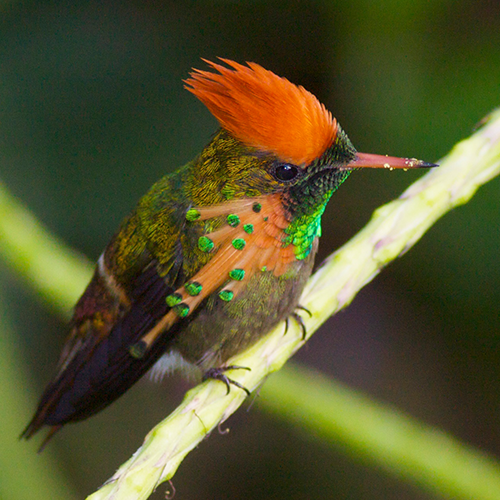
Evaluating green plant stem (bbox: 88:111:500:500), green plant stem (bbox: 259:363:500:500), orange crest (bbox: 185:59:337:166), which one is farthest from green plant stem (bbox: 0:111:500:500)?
green plant stem (bbox: 259:363:500:500)

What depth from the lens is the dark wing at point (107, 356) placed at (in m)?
1.11

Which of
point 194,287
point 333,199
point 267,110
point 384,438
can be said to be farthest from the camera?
point 333,199

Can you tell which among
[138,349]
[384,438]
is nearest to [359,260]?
[138,349]

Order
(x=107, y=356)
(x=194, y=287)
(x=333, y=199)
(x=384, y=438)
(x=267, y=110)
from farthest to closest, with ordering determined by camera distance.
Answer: (x=333, y=199), (x=384, y=438), (x=107, y=356), (x=194, y=287), (x=267, y=110)

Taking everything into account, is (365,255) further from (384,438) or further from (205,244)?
(384,438)

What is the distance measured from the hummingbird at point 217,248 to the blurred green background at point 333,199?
0.51m

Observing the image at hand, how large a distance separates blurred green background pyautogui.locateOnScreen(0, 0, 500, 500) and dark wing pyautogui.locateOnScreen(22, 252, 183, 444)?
0.44 metres

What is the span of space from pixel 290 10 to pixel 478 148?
0.91 meters

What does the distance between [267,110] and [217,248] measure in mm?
242

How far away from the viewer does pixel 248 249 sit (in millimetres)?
944

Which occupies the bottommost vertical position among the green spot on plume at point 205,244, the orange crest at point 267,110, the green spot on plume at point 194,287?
the green spot on plume at point 194,287

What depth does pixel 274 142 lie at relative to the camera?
90cm

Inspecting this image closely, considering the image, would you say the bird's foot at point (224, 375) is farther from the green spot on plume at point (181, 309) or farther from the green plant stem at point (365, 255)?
the green spot on plume at point (181, 309)

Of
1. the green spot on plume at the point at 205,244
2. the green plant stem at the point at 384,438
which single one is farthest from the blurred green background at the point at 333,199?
the green spot on plume at the point at 205,244
